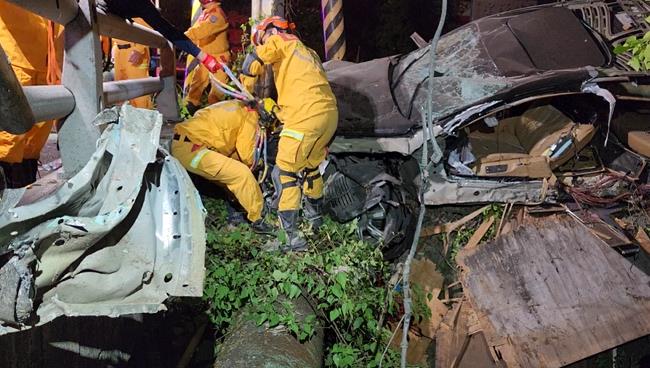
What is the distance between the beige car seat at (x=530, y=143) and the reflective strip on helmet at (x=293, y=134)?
143 centimetres

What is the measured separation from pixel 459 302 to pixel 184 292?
8.99 feet

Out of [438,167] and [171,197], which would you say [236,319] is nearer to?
[171,197]

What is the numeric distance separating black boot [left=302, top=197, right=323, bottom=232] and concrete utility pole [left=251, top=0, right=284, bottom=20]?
229 centimetres

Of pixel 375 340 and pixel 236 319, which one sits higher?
pixel 236 319

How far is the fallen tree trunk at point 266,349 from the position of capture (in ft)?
10.5

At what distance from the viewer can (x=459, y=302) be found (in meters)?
4.37

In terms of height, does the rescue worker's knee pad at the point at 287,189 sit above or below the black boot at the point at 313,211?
above

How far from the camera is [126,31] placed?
3.60 meters

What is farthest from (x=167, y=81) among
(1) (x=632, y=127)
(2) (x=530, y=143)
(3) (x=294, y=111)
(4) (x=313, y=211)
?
(1) (x=632, y=127)

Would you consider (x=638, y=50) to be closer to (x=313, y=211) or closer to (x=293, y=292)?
(x=313, y=211)

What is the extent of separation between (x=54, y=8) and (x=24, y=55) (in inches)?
29.5

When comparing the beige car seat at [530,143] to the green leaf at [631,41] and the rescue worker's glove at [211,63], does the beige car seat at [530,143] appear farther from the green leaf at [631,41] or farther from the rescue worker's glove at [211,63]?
the rescue worker's glove at [211,63]

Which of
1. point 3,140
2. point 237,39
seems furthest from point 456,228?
point 237,39

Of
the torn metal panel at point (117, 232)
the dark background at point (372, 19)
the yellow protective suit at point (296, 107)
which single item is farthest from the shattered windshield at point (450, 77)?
the dark background at point (372, 19)
